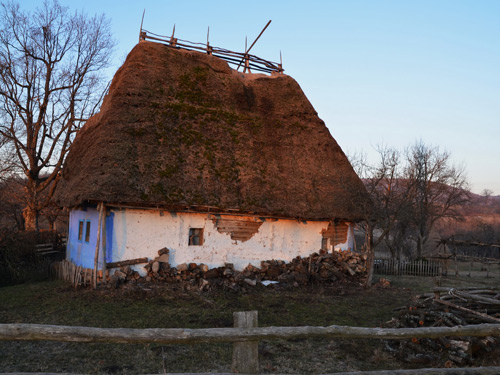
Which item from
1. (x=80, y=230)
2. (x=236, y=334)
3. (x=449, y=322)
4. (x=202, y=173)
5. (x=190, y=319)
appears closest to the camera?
(x=236, y=334)

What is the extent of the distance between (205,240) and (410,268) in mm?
12575

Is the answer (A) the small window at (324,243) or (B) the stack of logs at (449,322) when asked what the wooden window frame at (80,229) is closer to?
(A) the small window at (324,243)

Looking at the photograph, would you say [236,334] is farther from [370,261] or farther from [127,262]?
[370,261]

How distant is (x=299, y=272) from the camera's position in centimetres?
1380

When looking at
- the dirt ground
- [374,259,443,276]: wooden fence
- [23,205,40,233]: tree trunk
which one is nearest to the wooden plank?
the dirt ground

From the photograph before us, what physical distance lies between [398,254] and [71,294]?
2180 centimetres

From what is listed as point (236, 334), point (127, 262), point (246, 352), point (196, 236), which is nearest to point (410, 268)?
point (196, 236)

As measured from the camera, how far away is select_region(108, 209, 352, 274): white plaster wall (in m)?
12.0

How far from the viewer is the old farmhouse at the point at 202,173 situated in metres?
12.0

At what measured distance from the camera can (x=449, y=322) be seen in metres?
6.34

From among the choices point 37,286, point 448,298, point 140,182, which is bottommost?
point 37,286

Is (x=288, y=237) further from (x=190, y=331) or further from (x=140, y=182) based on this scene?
(x=190, y=331)

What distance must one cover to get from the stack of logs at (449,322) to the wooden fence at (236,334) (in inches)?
72.5

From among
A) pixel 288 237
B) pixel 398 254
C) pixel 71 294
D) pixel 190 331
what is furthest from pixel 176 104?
pixel 398 254
